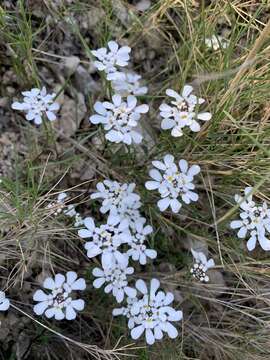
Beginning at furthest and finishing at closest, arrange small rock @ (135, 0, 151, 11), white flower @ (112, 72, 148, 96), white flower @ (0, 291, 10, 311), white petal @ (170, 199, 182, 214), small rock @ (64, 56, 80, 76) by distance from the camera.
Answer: small rock @ (135, 0, 151, 11) → small rock @ (64, 56, 80, 76) → white flower @ (112, 72, 148, 96) → white petal @ (170, 199, 182, 214) → white flower @ (0, 291, 10, 311)

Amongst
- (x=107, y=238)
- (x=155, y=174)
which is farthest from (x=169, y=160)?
(x=107, y=238)

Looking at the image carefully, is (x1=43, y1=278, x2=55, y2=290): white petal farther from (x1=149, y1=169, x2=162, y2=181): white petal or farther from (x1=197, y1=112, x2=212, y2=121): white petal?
(x1=197, y1=112, x2=212, y2=121): white petal

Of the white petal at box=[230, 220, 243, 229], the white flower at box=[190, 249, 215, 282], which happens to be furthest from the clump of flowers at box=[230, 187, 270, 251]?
the white flower at box=[190, 249, 215, 282]

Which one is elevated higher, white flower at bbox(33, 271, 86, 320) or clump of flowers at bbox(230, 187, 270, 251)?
clump of flowers at bbox(230, 187, 270, 251)

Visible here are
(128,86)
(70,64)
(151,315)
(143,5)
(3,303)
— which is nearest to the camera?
(3,303)

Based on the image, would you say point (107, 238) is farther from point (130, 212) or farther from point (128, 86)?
point (128, 86)

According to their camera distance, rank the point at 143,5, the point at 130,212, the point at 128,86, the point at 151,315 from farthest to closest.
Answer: the point at 143,5 → the point at 128,86 → the point at 130,212 → the point at 151,315

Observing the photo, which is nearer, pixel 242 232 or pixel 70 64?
pixel 242 232

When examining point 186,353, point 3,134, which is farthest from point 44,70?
point 186,353
